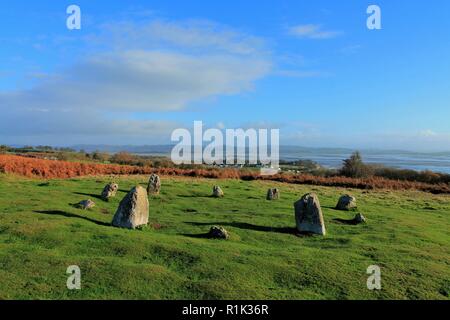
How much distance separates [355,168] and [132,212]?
6744 centimetres

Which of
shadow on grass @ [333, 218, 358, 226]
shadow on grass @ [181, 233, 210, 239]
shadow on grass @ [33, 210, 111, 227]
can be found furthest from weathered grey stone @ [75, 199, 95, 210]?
shadow on grass @ [333, 218, 358, 226]

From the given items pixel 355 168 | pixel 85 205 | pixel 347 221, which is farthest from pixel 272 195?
pixel 355 168

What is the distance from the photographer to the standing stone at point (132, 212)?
718 inches

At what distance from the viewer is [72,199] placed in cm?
2417

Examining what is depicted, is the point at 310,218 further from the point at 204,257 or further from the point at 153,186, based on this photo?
the point at 153,186

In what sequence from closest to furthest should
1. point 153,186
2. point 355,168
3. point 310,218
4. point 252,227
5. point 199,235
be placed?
point 199,235 < point 310,218 < point 252,227 < point 153,186 < point 355,168

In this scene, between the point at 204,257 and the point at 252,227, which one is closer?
the point at 204,257

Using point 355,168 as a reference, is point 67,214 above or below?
above

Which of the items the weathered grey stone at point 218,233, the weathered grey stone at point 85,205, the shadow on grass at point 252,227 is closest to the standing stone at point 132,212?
the shadow on grass at point 252,227

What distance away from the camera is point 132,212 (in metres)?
18.3

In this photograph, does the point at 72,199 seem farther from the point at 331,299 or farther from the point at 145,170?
the point at 145,170

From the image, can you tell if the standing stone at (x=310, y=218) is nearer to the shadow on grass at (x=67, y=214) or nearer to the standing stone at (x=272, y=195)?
the shadow on grass at (x=67, y=214)

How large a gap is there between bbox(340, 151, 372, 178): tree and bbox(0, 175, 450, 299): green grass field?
5715cm
